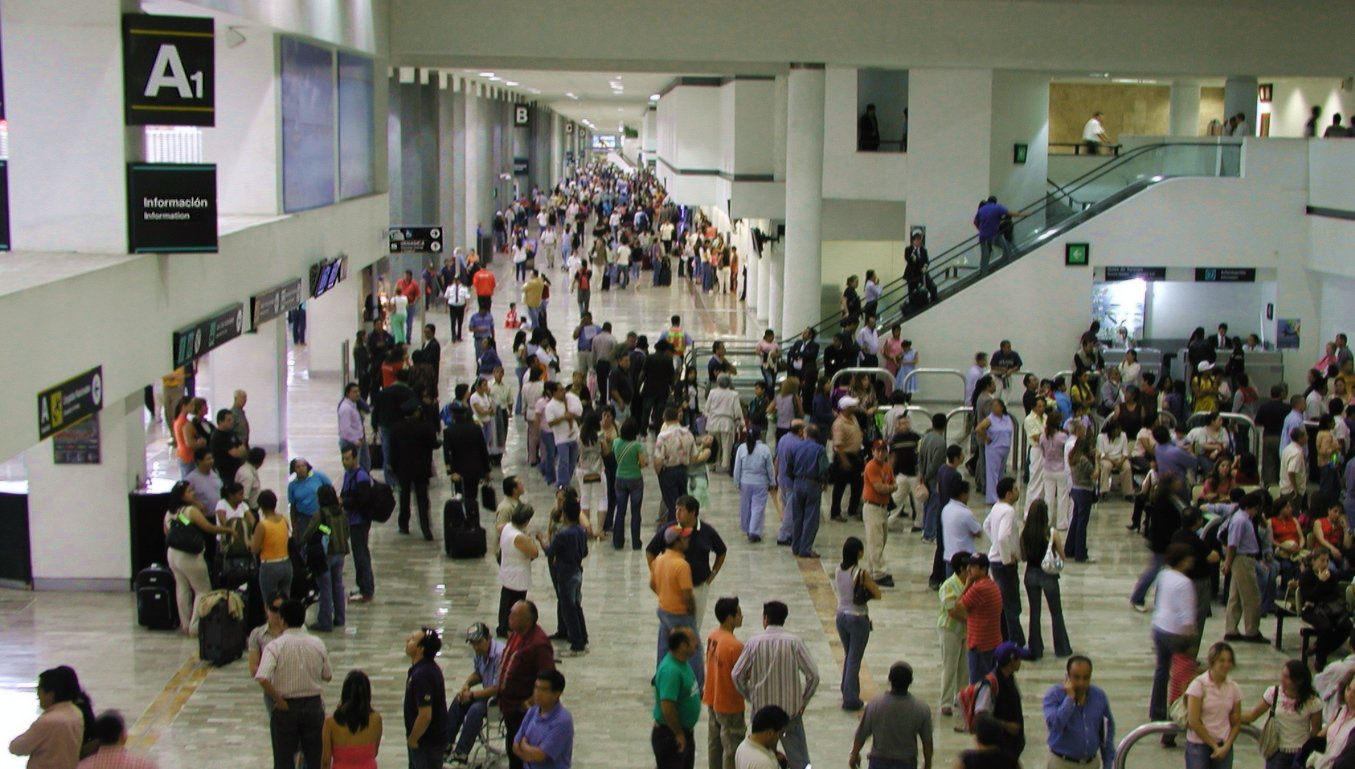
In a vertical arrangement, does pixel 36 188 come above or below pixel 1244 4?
below

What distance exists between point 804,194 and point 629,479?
11.5m

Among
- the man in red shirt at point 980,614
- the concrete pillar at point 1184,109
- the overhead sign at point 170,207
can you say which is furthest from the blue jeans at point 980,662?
the concrete pillar at point 1184,109

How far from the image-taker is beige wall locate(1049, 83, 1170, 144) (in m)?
34.5

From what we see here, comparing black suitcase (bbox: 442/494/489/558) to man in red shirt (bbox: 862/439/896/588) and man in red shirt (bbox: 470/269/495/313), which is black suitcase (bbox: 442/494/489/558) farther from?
man in red shirt (bbox: 470/269/495/313)

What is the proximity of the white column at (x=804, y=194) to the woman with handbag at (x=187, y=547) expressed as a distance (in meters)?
14.4

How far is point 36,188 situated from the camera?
12.6m

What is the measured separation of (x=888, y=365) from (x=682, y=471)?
9074mm

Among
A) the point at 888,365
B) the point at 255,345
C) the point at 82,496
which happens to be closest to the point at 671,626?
the point at 82,496

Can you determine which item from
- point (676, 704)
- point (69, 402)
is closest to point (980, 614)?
point (676, 704)

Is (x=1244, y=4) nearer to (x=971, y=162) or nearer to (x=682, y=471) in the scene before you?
(x=971, y=162)

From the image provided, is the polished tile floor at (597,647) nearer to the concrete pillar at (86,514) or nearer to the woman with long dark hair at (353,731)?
the concrete pillar at (86,514)

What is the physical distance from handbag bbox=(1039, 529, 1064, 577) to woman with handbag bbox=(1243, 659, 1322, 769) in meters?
2.63

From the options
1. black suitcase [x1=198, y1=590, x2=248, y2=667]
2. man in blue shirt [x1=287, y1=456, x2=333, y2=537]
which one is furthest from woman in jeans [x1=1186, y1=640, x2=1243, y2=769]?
man in blue shirt [x1=287, y1=456, x2=333, y2=537]

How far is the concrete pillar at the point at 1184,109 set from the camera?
3244 centimetres
